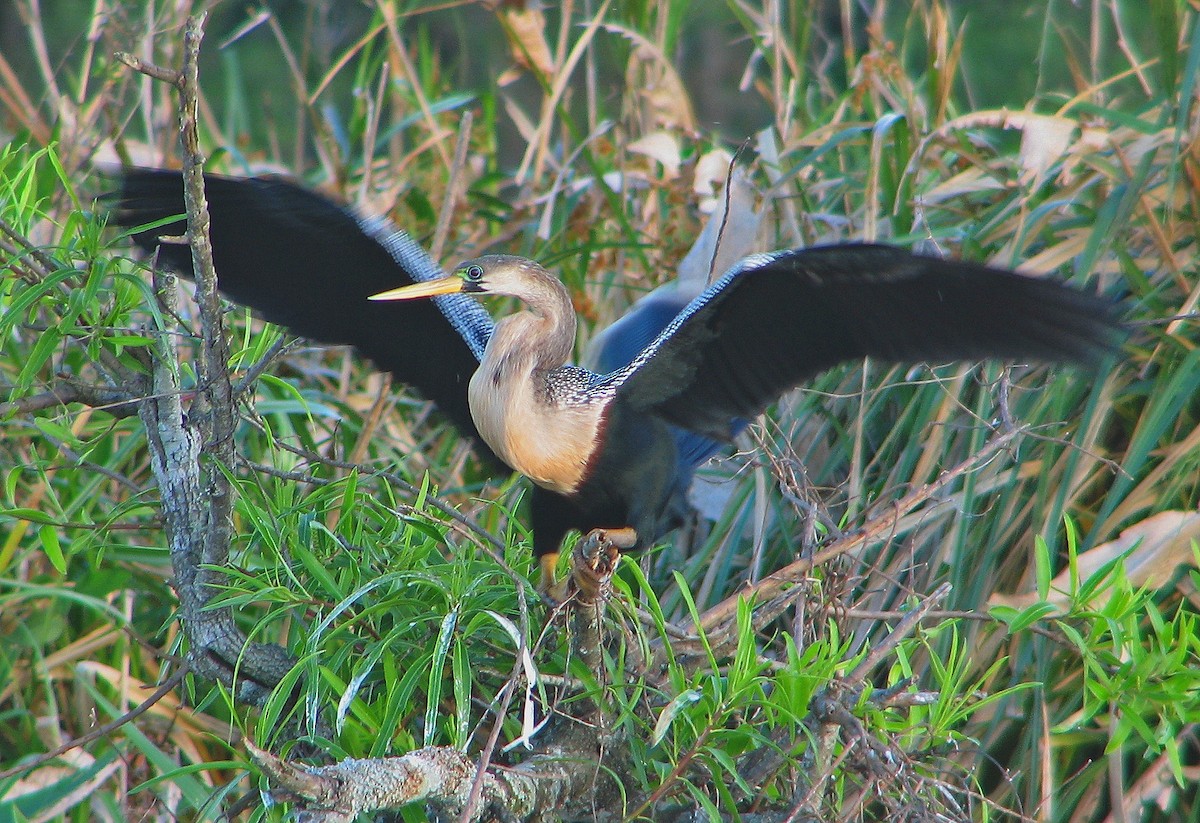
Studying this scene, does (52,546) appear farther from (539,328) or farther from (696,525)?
(696,525)

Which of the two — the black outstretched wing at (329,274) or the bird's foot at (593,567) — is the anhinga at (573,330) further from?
the bird's foot at (593,567)

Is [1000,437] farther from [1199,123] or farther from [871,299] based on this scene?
[1199,123]

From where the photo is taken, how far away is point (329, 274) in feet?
7.98

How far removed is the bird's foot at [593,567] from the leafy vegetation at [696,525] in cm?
5

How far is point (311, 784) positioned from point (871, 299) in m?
1.24

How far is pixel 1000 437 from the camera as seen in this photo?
1.78 meters

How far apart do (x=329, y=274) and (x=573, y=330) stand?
50cm

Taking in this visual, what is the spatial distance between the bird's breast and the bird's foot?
1.43 feet

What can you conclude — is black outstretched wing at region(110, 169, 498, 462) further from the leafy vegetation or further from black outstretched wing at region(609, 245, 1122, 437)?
black outstretched wing at region(609, 245, 1122, 437)

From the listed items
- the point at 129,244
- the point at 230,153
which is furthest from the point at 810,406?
the point at 230,153

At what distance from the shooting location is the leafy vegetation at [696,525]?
1.63 m

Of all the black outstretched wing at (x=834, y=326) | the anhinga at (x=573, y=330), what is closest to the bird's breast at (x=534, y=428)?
the anhinga at (x=573, y=330)

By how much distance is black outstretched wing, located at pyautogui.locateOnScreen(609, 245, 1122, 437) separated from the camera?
1.89m

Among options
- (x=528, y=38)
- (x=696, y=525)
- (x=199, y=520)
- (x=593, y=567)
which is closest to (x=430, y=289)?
(x=199, y=520)
